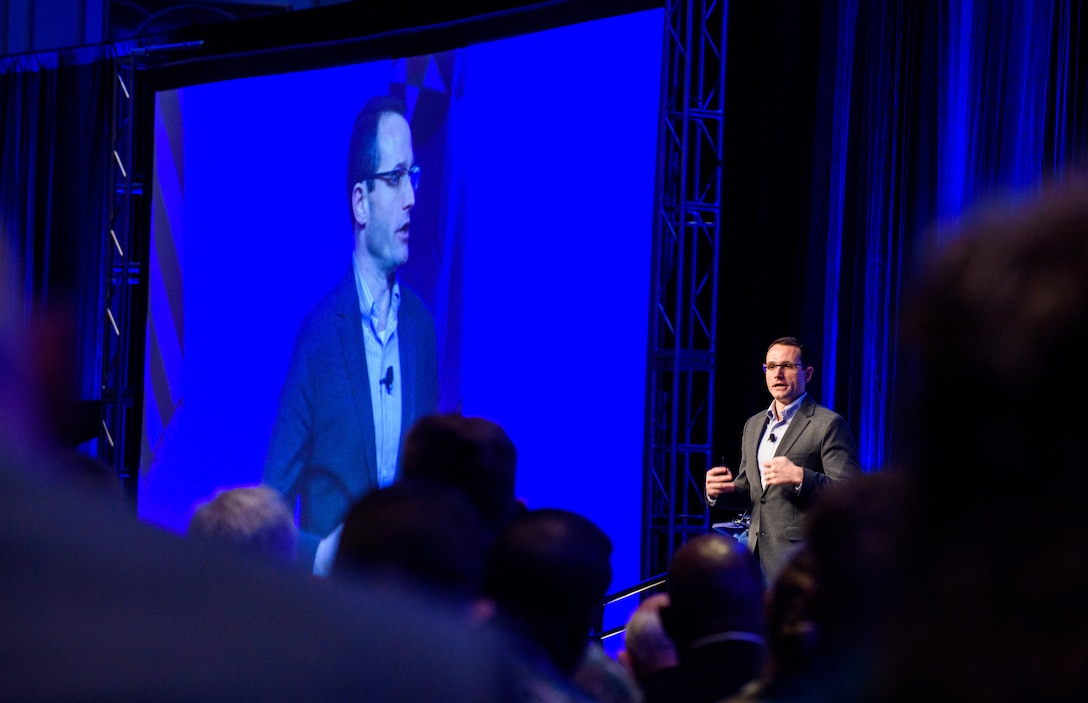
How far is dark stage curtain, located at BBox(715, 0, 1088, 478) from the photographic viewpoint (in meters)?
5.24

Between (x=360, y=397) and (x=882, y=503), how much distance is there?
5326 mm

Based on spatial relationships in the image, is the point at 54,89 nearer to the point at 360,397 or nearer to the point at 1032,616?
the point at 360,397

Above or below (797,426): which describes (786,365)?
above

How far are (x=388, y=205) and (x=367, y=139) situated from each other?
0.47 m

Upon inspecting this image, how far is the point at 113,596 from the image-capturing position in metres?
0.37

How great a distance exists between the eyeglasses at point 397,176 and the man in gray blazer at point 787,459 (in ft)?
7.67

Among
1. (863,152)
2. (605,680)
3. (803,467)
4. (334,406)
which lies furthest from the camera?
(334,406)

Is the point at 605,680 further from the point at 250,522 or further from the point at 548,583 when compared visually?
the point at 250,522

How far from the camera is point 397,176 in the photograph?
645cm

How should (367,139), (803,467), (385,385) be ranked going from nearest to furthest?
(803,467) → (385,385) → (367,139)

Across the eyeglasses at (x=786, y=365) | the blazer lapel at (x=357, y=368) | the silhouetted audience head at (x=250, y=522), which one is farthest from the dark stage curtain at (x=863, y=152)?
the silhouetted audience head at (x=250, y=522)

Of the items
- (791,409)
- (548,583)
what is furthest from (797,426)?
(548,583)

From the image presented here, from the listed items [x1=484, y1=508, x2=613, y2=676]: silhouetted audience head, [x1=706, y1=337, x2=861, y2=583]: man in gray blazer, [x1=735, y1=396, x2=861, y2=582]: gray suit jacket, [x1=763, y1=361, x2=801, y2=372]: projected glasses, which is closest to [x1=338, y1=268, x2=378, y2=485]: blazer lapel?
[x1=706, y1=337, x2=861, y2=583]: man in gray blazer

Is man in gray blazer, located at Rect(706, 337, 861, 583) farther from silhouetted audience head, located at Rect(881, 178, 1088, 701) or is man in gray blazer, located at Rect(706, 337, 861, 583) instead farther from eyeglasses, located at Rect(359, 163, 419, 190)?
silhouetted audience head, located at Rect(881, 178, 1088, 701)
